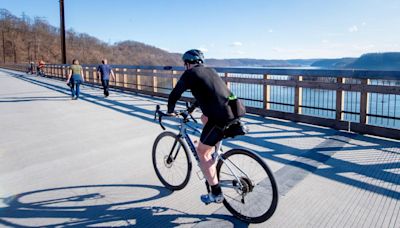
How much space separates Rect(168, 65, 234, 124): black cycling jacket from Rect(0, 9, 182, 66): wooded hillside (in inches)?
4804

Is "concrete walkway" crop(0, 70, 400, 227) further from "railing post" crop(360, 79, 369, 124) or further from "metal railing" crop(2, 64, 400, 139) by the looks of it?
"railing post" crop(360, 79, 369, 124)

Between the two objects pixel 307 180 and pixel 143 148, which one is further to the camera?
pixel 143 148

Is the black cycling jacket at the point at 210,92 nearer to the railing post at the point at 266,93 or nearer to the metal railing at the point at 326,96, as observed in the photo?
the metal railing at the point at 326,96

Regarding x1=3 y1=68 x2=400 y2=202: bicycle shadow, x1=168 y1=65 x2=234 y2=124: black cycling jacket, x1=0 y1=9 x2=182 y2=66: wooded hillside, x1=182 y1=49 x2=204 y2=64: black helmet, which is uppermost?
x1=0 y1=9 x2=182 y2=66: wooded hillside

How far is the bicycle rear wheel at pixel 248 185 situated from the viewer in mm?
3426

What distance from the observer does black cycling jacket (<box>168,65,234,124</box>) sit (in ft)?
11.3

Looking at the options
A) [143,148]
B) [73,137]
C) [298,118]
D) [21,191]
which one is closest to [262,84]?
[298,118]

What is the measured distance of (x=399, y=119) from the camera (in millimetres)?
6695

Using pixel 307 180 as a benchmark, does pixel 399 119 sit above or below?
above

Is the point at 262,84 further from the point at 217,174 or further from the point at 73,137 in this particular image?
the point at 217,174

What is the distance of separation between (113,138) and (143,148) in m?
1.14

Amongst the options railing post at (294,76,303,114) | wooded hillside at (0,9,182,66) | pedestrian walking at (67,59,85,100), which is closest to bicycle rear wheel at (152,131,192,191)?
railing post at (294,76,303,114)

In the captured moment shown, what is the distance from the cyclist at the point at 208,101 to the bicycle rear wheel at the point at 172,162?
2.18 feet

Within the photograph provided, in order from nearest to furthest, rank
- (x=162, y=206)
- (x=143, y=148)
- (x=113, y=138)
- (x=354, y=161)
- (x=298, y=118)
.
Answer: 1. (x=162, y=206)
2. (x=354, y=161)
3. (x=143, y=148)
4. (x=113, y=138)
5. (x=298, y=118)
